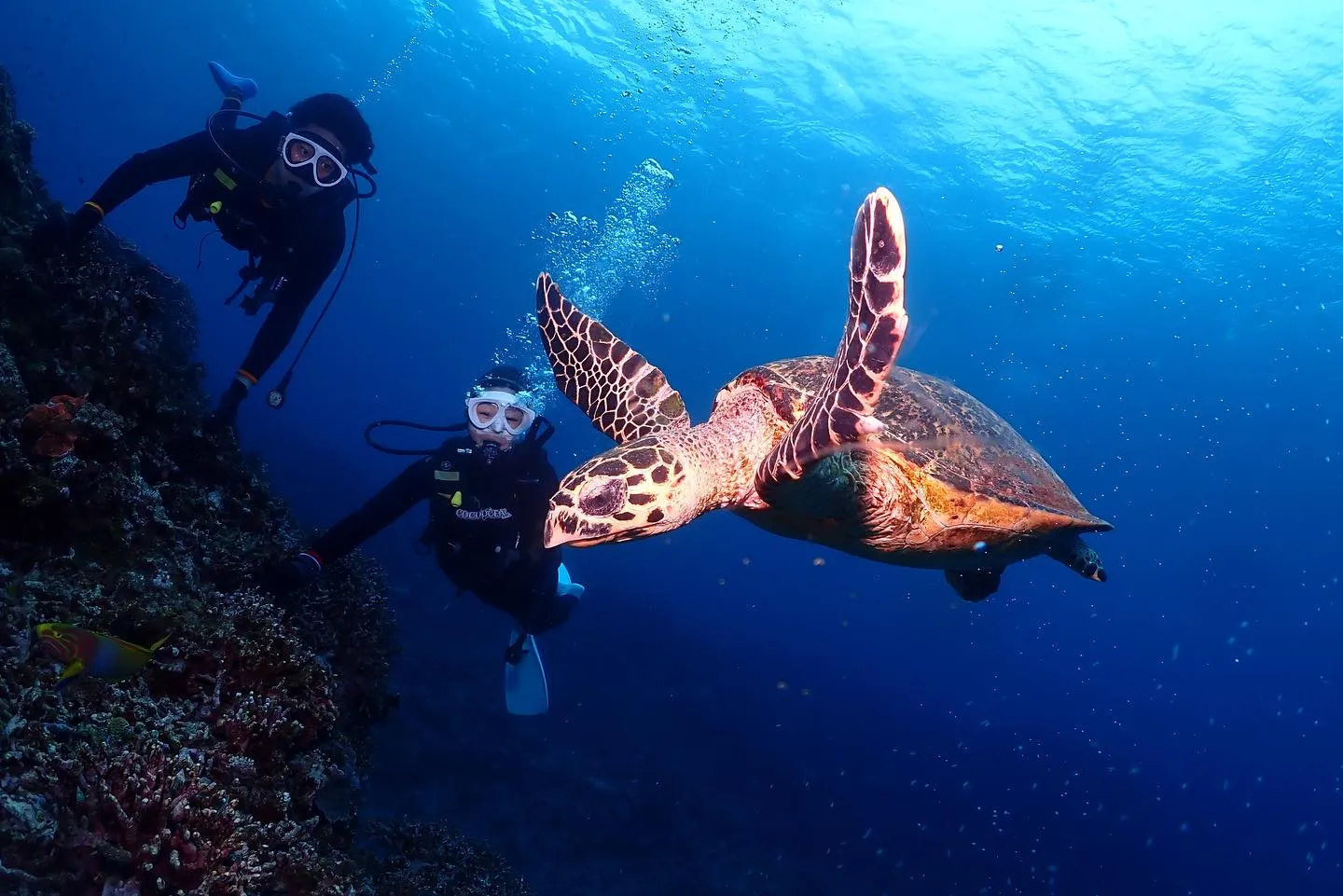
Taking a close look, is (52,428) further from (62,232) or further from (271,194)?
(271,194)

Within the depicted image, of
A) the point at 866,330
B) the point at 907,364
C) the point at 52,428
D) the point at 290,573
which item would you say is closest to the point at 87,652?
the point at 52,428

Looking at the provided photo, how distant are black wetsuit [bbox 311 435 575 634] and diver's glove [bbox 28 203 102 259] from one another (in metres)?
2.67

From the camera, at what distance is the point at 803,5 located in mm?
19344

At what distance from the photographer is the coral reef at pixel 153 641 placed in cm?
226

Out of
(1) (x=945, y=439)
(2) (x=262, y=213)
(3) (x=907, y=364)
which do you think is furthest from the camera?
(3) (x=907, y=364)

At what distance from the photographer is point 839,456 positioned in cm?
323

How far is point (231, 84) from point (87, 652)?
A: 280 inches

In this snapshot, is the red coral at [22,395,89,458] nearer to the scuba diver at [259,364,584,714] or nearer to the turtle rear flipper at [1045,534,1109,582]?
the scuba diver at [259,364,584,714]

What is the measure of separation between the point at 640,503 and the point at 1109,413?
184 ft

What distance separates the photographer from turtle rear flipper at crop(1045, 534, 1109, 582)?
513 centimetres

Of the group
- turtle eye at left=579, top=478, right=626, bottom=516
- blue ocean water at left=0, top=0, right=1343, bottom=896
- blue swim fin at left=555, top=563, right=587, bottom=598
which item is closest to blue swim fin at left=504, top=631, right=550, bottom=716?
blue swim fin at left=555, top=563, right=587, bottom=598

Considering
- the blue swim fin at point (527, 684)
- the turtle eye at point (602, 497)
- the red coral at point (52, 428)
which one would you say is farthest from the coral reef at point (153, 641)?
the turtle eye at point (602, 497)

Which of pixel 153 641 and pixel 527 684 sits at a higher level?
pixel 527 684

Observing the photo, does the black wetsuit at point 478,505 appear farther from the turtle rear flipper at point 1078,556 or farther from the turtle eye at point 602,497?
the turtle rear flipper at point 1078,556
